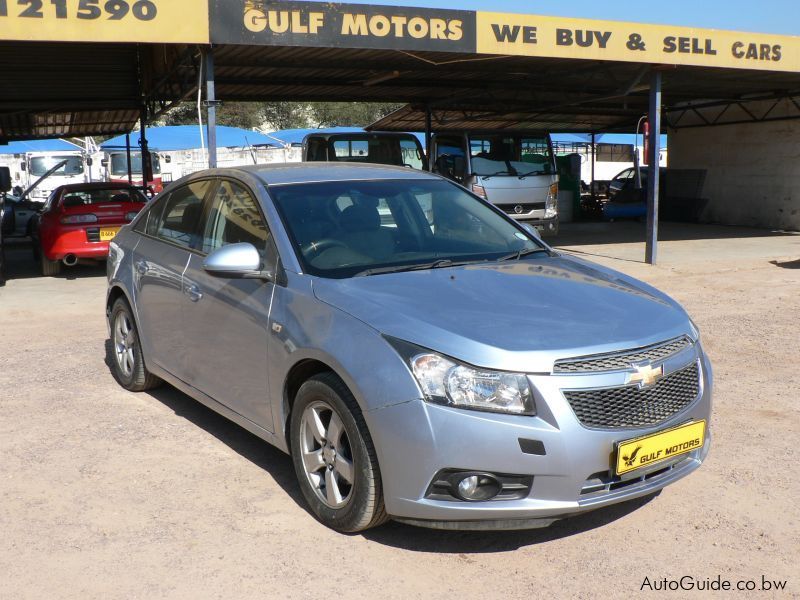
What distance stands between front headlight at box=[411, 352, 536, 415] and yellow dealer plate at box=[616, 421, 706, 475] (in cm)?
44

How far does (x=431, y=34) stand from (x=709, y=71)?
697cm

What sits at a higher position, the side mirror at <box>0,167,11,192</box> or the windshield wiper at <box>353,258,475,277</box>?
the side mirror at <box>0,167,11,192</box>

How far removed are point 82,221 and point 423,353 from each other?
10242mm

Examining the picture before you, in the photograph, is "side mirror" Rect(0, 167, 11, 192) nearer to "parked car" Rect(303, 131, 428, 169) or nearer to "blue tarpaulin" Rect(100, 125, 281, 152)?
"parked car" Rect(303, 131, 428, 169)

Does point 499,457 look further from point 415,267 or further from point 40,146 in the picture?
point 40,146

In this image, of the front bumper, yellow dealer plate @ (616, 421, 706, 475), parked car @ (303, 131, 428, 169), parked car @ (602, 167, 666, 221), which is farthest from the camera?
parked car @ (602, 167, 666, 221)

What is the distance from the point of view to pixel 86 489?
430cm

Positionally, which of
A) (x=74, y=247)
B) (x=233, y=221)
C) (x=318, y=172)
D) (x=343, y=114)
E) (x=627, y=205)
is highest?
(x=343, y=114)

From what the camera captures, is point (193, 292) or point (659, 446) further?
point (193, 292)

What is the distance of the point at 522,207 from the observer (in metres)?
15.9

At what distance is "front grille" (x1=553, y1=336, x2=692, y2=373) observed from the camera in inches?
127

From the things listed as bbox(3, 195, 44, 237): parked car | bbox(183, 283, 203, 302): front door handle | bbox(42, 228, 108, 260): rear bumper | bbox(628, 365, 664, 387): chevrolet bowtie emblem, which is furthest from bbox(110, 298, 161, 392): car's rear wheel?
bbox(3, 195, 44, 237): parked car

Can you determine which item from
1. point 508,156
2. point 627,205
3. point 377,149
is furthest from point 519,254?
point 627,205

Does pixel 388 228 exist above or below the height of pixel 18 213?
above
